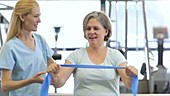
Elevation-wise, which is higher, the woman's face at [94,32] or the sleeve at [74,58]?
the woman's face at [94,32]

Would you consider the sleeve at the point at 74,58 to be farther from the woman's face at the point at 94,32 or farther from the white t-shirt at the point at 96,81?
the woman's face at the point at 94,32

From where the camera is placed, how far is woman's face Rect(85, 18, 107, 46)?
202 centimetres

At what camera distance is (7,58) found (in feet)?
6.42

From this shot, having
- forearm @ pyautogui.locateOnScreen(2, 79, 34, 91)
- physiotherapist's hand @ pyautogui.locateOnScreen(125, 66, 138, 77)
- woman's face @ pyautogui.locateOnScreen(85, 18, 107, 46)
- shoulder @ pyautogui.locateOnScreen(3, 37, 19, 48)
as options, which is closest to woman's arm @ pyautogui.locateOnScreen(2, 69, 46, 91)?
forearm @ pyautogui.locateOnScreen(2, 79, 34, 91)

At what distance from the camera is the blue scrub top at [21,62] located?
1.97 meters

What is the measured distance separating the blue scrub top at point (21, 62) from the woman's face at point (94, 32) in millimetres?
339

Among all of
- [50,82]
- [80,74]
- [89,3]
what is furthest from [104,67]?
[89,3]

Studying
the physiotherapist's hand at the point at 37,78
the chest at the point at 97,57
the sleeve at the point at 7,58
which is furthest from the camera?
the chest at the point at 97,57

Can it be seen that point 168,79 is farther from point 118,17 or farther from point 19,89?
point 19,89

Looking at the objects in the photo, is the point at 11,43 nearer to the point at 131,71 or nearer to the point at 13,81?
the point at 13,81

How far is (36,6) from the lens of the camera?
200cm

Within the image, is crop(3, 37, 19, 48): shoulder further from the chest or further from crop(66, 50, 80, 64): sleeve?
the chest

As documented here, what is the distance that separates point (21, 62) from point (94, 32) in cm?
48

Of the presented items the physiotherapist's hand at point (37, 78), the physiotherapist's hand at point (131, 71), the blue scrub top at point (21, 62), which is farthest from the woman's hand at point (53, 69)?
the physiotherapist's hand at point (131, 71)
